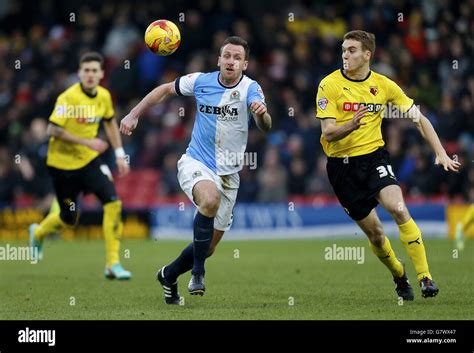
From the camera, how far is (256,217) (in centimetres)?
2128

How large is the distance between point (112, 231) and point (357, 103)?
447 centimetres

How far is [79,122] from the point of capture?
1393 cm

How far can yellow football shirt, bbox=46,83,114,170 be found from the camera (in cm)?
1391

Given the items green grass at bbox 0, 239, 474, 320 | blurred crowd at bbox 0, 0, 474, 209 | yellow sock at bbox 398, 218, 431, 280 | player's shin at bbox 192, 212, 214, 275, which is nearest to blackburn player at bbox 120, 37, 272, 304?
player's shin at bbox 192, 212, 214, 275

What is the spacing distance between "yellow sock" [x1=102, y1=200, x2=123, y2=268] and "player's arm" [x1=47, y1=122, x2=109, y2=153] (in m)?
0.76

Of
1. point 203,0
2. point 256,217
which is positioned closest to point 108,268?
point 256,217

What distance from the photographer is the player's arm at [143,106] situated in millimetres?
10062

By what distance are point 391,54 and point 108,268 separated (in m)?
10.4

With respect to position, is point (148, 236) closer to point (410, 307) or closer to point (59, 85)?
point (59, 85)

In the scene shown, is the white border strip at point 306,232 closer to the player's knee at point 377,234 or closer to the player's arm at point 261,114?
the player's knee at point 377,234

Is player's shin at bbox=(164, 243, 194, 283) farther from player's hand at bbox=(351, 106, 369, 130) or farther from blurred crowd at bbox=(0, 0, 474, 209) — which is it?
blurred crowd at bbox=(0, 0, 474, 209)

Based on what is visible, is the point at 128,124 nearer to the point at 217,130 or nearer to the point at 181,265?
the point at 217,130

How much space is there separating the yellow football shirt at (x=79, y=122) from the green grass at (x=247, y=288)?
152cm

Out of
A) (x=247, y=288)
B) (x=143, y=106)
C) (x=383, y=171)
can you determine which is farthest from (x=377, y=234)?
(x=143, y=106)
